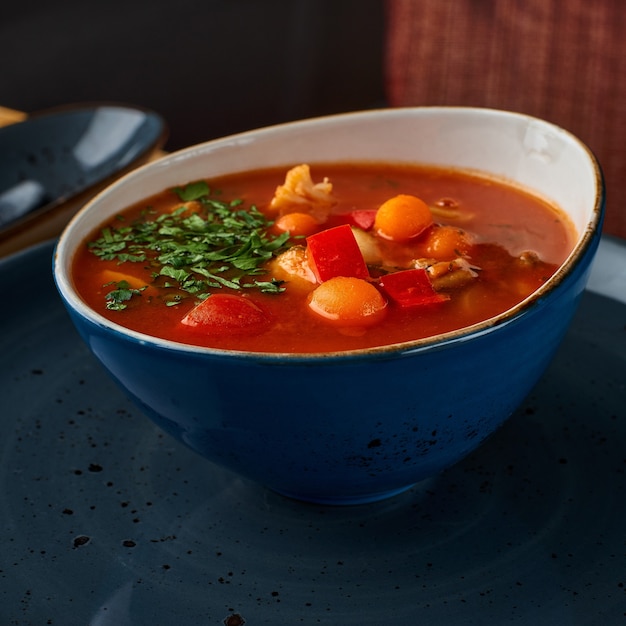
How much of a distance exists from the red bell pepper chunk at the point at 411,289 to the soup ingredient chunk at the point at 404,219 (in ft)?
0.48

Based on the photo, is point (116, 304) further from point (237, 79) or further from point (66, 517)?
point (237, 79)

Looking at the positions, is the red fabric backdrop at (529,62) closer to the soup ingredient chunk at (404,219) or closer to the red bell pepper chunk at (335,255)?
the soup ingredient chunk at (404,219)

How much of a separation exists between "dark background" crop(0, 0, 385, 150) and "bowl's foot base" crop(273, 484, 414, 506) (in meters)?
3.24

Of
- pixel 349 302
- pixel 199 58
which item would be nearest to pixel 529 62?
pixel 199 58

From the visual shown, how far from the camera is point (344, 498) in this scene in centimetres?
111

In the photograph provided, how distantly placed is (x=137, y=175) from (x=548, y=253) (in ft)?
Result: 1.94

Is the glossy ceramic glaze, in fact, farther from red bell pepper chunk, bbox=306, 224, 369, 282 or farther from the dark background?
the dark background

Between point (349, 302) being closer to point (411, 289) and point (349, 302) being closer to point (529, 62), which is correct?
point (411, 289)

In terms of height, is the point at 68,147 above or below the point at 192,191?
below

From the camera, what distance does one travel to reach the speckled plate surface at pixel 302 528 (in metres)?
0.95

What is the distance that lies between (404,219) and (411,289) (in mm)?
183

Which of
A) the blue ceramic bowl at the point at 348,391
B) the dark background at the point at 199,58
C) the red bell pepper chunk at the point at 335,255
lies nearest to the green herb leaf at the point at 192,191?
the blue ceramic bowl at the point at 348,391

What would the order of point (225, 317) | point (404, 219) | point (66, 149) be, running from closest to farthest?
point (225, 317), point (404, 219), point (66, 149)

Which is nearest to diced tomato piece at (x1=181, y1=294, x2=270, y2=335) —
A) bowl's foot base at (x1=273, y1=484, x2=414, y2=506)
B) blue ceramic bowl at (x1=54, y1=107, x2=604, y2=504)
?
blue ceramic bowl at (x1=54, y1=107, x2=604, y2=504)
